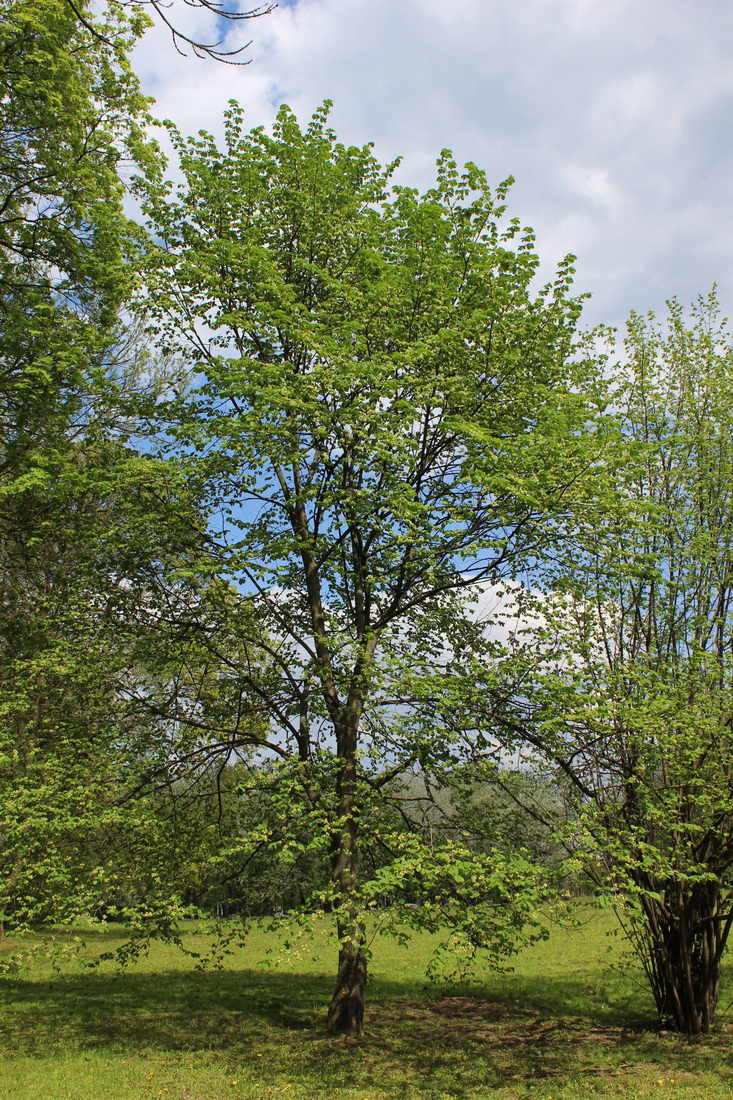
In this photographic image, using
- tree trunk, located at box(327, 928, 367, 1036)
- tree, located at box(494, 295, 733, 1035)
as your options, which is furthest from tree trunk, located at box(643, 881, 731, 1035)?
tree trunk, located at box(327, 928, 367, 1036)

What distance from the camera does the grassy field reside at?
8.20m

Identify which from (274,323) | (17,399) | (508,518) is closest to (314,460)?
(274,323)

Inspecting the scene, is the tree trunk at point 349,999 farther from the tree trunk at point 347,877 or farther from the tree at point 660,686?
the tree at point 660,686

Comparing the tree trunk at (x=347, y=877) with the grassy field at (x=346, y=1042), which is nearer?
the grassy field at (x=346, y=1042)

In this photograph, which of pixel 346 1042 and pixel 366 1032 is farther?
pixel 366 1032

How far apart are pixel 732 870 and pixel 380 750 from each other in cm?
546

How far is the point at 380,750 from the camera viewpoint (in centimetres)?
1092

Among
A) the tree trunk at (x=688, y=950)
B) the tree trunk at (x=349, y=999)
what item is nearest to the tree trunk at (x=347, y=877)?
the tree trunk at (x=349, y=999)

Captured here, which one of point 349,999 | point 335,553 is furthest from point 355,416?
point 349,999

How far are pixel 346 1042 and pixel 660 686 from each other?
21.0 ft

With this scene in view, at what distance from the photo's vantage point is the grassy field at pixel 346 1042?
8.20 meters

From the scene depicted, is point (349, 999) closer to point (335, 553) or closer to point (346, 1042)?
point (346, 1042)

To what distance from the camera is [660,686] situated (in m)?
8.87

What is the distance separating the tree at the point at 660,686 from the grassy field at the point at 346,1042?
2.94ft
